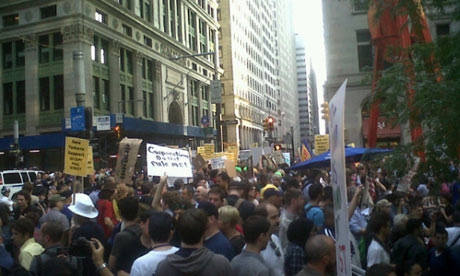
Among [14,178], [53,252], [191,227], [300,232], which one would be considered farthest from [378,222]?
[14,178]

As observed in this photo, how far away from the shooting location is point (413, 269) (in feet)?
14.9

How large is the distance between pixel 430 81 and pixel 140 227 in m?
3.80

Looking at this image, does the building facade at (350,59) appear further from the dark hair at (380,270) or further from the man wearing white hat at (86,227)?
the dark hair at (380,270)

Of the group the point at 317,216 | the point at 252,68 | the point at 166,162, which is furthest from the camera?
the point at 252,68

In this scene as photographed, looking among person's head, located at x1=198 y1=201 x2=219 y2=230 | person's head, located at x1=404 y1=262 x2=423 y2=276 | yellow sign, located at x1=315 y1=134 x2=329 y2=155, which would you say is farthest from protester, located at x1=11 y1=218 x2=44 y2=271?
yellow sign, located at x1=315 y1=134 x2=329 y2=155

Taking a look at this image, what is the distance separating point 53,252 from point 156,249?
51.0 inches

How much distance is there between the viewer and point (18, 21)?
3694 cm

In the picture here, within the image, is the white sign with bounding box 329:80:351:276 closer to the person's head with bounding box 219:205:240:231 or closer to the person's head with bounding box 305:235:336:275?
the person's head with bounding box 305:235:336:275

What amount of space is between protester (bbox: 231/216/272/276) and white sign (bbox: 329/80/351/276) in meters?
0.94

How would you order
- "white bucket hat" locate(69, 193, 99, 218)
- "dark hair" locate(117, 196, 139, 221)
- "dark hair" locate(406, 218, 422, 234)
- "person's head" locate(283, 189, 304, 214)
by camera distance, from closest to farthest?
"dark hair" locate(117, 196, 139, 221), "dark hair" locate(406, 218, 422, 234), "white bucket hat" locate(69, 193, 99, 218), "person's head" locate(283, 189, 304, 214)

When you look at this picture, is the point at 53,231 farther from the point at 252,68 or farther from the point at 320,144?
the point at 252,68

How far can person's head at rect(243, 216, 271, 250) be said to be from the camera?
13.9 feet

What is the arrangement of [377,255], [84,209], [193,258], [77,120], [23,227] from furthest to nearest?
[77,120]
[84,209]
[23,227]
[377,255]
[193,258]

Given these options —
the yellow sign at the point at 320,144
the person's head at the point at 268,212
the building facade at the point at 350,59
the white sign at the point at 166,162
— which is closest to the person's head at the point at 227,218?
the person's head at the point at 268,212
